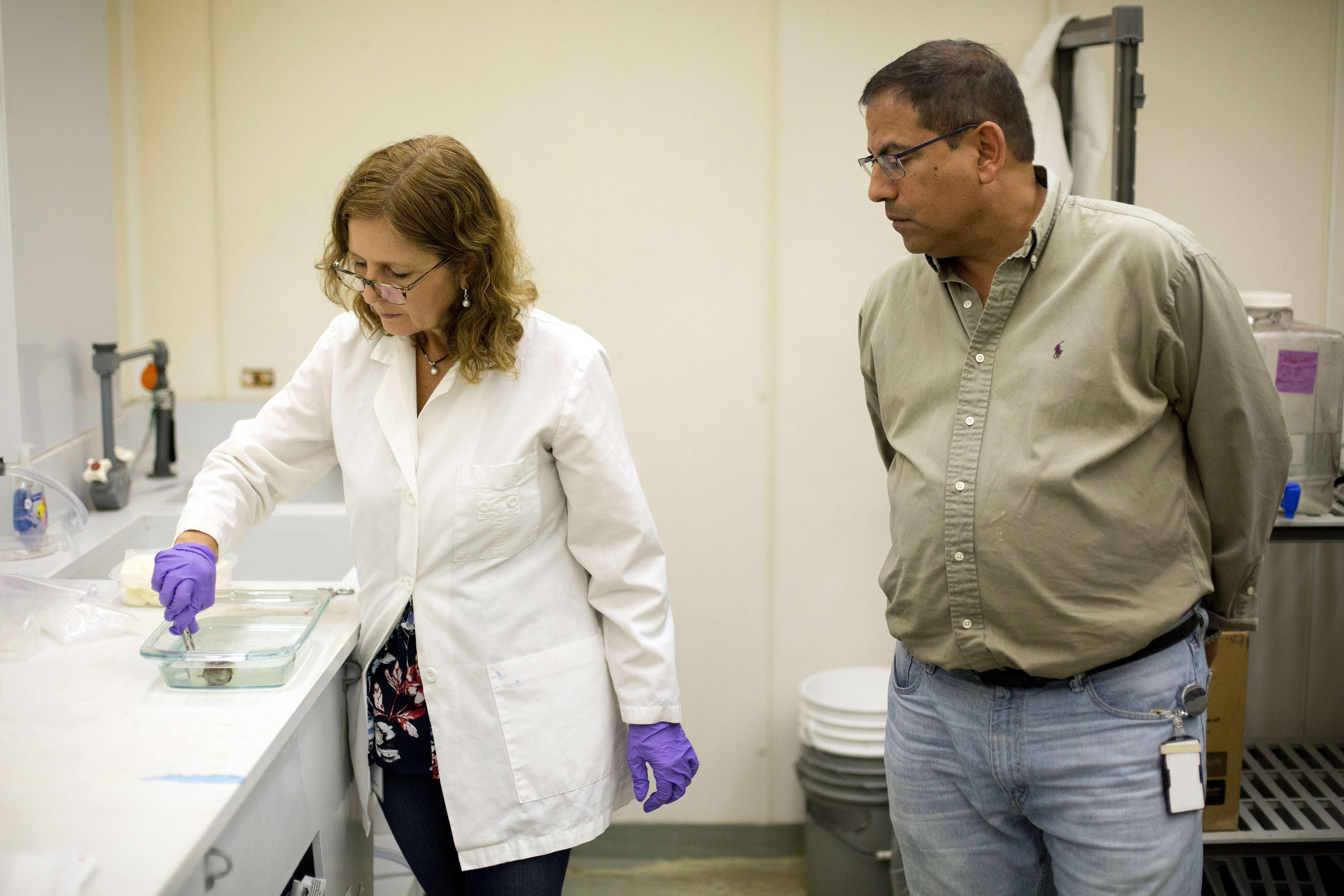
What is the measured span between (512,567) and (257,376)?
152 cm

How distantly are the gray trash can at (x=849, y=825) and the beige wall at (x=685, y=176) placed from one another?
18.5 inches

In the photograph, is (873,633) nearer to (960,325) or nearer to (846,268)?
(846,268)

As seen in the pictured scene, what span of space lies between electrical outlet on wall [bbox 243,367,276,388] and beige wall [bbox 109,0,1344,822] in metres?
0.01

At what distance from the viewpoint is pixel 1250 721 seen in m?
2.89

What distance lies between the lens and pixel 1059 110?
261cm

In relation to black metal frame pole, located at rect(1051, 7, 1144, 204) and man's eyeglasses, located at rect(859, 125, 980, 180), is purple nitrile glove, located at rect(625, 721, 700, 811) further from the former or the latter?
black metal frame pole, located at rect(1051, 7, 1144, 204)

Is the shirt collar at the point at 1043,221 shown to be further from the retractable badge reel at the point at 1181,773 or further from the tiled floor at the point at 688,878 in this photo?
the tiled floor at the point at 688,878

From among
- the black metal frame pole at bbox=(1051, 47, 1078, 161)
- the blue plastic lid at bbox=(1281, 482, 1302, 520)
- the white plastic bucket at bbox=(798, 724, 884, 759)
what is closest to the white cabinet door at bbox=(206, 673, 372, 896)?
the white plastic bucket at bbox=(798, 724, 884, 759)

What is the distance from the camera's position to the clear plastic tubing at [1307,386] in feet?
7.37

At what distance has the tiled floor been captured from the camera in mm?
2832

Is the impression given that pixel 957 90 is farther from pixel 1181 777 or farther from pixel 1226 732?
pixel 1226 732

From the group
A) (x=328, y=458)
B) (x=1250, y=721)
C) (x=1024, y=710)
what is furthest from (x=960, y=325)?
(x=1250, y=721)

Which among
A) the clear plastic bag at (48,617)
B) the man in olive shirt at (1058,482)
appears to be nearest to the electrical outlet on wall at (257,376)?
the clear plastic bag at (48,617)

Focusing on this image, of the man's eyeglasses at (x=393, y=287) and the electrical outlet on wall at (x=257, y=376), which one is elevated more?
the man's eyeglasses at (x=393, y=287)
